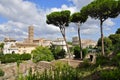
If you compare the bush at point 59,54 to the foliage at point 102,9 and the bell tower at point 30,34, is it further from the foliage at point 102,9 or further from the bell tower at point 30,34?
the bell tower at point 30,34

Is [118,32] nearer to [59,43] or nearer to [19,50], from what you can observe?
[59,43]

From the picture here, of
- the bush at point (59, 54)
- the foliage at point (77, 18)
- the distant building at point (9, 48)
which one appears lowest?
the bush at point (59, 54)

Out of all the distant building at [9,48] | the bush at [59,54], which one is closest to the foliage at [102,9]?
the bush at [59,54]

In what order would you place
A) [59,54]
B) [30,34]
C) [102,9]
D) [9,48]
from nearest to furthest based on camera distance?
[102,9] → [59,54] → [9,48] → [30,34]

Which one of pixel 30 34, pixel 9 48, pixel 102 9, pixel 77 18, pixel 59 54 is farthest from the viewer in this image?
pixel 30 34

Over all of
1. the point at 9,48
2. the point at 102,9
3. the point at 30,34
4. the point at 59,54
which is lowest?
the point at 59,54

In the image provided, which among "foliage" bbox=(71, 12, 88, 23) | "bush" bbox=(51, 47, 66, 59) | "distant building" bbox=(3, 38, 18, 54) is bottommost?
"bush" bbox=(51, 47, 66, 59)

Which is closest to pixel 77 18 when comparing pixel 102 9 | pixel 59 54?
pixel 102 9

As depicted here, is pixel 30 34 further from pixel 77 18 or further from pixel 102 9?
pixel 102 9

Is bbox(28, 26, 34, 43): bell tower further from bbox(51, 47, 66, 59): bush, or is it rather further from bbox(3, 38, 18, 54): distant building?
bbox(51, 47, 66, 59): bush

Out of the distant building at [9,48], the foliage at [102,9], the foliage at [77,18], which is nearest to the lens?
the foliage at [102,9]

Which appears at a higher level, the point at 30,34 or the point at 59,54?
the point at 30,34

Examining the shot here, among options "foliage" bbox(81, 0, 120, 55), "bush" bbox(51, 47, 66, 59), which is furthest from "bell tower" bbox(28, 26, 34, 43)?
"foliage" bbox(81, 0, 120, 55)

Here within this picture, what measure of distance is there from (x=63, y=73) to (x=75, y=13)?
83.1ft
